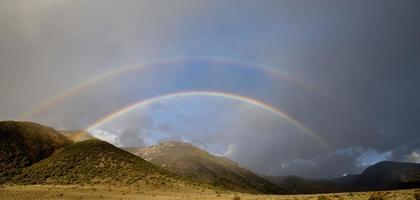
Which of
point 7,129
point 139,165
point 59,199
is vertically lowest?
point 59,199

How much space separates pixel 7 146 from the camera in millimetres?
109500

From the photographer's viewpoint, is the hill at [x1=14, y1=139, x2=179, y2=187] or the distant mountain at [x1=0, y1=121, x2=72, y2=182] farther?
the distant mountain at [x1=0, y1=121, x2=72, y2=182]

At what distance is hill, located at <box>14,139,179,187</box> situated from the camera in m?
85.5

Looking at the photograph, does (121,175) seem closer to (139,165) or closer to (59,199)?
(139,165)

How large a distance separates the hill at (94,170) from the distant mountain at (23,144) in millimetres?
5035

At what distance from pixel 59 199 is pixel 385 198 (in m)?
43.3

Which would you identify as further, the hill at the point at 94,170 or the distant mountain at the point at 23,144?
the distant mountain at the point at 23,144

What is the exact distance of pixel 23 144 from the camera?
114438mm

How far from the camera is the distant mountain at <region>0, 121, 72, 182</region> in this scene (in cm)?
10012

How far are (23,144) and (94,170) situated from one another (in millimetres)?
37579

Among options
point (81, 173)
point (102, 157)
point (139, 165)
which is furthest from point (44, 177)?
point (139, 165)

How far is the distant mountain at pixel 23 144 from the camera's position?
100 meters

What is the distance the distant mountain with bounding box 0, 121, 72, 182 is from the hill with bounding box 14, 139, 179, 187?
5035 millimetres

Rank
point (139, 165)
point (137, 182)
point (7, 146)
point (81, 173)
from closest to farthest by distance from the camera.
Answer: point (137, 182) < point (81, 173) < point (139, 165) < point (7, 146)
